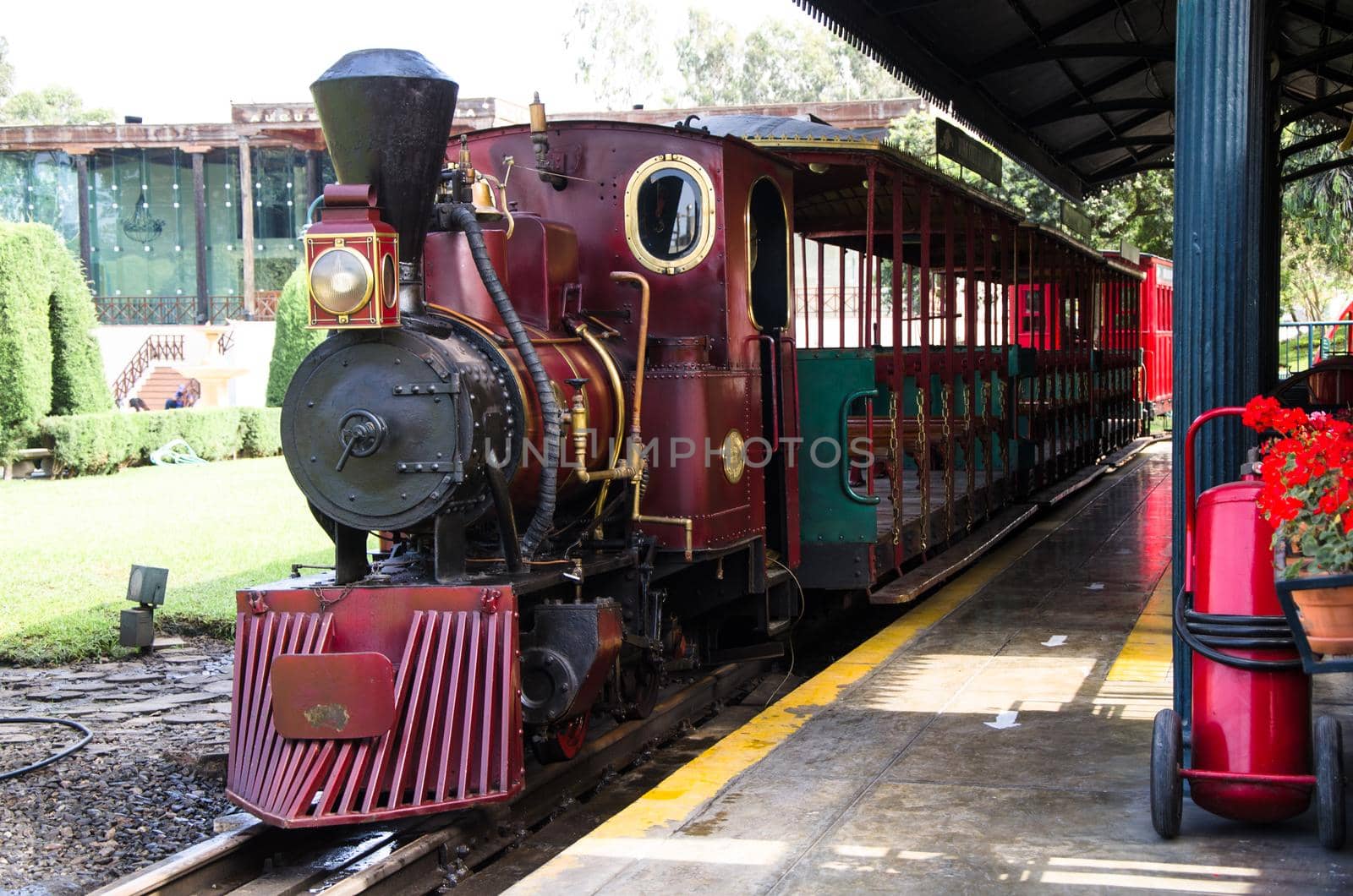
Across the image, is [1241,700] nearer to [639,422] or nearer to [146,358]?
[639,422]

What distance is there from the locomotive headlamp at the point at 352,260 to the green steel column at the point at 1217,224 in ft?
9.14

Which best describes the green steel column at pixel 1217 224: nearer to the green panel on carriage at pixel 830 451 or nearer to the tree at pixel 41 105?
the green panel on carriage at pixel 830 451

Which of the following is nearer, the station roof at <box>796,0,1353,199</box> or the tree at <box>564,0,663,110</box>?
the station roof at <box>796,0,1353,199</box>

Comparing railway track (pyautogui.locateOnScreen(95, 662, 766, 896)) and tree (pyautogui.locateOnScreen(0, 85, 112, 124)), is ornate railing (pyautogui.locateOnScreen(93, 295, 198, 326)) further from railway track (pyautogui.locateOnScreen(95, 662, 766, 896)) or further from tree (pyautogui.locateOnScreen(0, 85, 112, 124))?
railway track (pyautogui.locateOnScreen(95, 662, 766, 896))

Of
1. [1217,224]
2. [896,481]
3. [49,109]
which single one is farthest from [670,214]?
[49,109]

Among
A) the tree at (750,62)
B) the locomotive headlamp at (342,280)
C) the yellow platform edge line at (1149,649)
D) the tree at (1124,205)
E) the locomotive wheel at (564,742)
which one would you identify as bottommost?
the locomotive wheel at (564,742)

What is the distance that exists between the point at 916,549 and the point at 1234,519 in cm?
490

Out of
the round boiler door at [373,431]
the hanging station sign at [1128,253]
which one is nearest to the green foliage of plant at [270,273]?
the hanging station sign at [1128,253]

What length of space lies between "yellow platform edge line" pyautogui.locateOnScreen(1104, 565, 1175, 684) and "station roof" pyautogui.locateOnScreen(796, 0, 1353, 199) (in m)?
3.18

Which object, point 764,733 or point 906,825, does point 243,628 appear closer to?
point 764,733

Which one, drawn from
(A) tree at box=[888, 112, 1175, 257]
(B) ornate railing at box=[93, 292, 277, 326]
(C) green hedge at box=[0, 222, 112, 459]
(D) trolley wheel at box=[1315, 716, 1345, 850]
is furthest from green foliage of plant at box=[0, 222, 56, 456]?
(B) ornate railing at box=[93, 292, 277, 326]

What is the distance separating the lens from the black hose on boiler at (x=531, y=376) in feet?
17.3

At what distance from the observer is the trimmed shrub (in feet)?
82.0

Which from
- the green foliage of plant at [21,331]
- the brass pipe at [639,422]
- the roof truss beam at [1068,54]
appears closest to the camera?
the brass pipe at [639,422]
